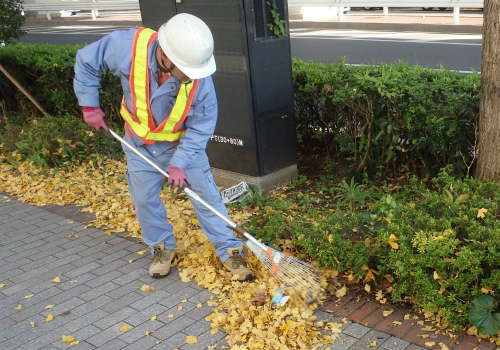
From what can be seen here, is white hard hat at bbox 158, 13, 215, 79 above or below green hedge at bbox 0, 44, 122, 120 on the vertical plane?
above

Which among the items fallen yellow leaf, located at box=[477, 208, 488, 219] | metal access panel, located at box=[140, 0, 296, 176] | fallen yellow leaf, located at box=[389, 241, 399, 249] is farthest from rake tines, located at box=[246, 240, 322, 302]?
metal access panel, located at box=[140, 0, 296, 176]

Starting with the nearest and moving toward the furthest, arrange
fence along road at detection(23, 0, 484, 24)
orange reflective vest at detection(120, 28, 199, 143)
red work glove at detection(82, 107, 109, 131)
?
orange reflective vest at detection(120, 28, 199, 143) → red work glove at detection(82, 107, 109, 131) → fence along road at detection(23, 0, 484, 24)

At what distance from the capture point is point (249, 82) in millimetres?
5477

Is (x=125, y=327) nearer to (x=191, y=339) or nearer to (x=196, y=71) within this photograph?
(x=191, y=339)

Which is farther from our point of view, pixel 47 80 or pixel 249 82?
pixel 47 80

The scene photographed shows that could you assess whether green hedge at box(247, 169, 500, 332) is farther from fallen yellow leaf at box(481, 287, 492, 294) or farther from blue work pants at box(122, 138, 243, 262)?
blue work pants at box(122, 138, 243, 262)

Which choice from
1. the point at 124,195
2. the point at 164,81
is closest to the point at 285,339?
the point at 164,81

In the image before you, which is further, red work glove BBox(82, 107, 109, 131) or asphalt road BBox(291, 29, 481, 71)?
asphalt road BBox(291, 29, 481, 71)

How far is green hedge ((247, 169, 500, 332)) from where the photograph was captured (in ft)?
11.6

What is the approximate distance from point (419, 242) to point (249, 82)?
241 centimetres

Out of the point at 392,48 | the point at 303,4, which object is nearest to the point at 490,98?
the point at 392,48

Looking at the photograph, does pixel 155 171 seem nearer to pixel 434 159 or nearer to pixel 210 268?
pixel 210 268

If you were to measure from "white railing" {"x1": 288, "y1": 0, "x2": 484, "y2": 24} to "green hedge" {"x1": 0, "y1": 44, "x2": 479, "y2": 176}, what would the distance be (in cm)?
1162

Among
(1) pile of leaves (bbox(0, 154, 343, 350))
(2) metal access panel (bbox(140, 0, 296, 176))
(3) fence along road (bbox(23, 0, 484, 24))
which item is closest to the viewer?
(1) pile of leaves (bbox(0, 154, 343, 350))
